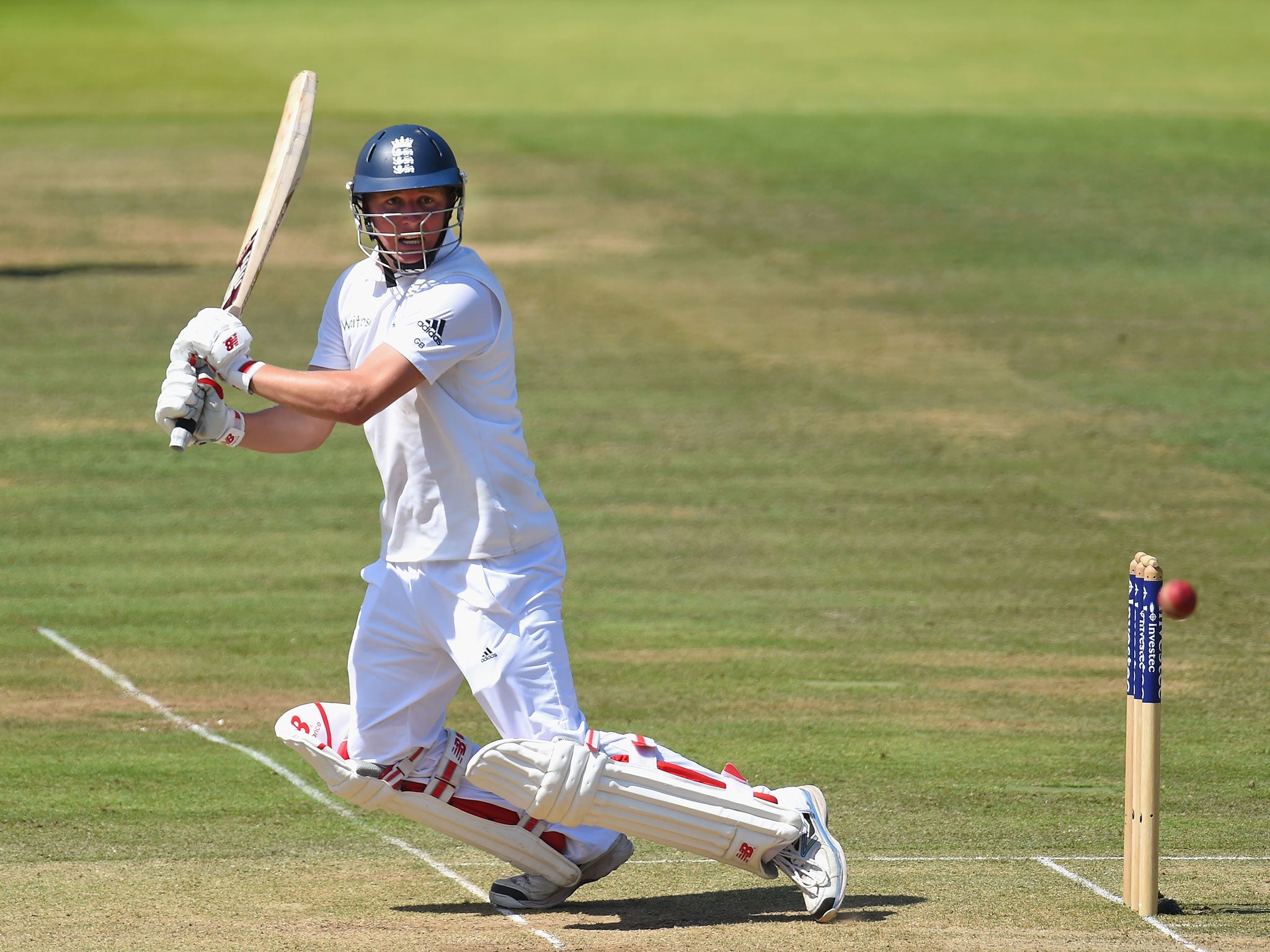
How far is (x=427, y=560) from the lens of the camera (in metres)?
5.41

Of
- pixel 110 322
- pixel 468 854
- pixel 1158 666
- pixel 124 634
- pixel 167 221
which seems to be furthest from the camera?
pixel 167 221

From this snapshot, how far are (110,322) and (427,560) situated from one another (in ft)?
40.7

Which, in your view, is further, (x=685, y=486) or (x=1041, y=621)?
(x=685, y=486)

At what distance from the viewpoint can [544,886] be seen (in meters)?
5.71

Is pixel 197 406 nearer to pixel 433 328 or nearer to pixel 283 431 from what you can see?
pixel 283 431

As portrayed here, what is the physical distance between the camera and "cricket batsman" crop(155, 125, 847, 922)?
527 centimetres

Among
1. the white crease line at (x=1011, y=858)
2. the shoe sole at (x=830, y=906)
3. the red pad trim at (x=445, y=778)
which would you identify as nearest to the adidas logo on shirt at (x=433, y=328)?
the red pad trim at (x=445, y=778)

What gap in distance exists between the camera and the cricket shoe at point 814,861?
212 inches

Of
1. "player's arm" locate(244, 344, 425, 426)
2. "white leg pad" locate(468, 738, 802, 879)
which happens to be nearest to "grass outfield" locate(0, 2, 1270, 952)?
"white leg pad" locate(468, 738, 802, 879)

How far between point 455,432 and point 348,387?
360 mm

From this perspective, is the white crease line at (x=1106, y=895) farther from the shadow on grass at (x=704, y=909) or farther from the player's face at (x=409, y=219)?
the player's face at (x=409, y=219)

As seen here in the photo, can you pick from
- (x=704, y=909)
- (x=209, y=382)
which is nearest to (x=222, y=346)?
(x=209, y=382)

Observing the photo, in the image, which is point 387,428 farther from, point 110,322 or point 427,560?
point 110,322

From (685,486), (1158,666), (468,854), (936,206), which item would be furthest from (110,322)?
(1158,666)
